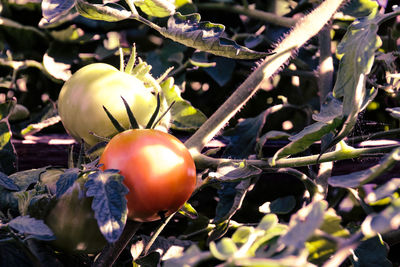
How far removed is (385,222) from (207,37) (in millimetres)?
252

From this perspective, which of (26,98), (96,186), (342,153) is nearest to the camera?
(96,186)

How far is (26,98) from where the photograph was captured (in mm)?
788

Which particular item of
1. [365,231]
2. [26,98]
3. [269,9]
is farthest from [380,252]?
[26,98]

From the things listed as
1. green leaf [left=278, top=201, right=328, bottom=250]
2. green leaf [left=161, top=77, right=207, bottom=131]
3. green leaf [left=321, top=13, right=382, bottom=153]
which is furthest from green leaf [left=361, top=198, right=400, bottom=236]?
green leaf [left=161, top=77, right=207, bottom=131]

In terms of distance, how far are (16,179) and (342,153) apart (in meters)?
0.38

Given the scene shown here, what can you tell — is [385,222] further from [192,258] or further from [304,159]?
[304,159]

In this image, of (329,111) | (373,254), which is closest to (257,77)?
(329,111)

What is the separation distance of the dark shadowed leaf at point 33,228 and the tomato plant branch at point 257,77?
209 mm

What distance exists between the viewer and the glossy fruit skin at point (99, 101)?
0.51 meters

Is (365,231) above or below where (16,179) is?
above

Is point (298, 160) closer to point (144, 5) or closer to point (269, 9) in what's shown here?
point (144, 5)

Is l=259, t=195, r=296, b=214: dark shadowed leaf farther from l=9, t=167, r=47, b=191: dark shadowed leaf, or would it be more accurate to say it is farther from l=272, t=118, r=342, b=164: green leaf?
l=9, t=167, r=47, b=191: dark shadowed leaf

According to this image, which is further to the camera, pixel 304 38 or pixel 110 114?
pixel 304 38

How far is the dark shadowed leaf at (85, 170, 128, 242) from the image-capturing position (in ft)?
1.22
